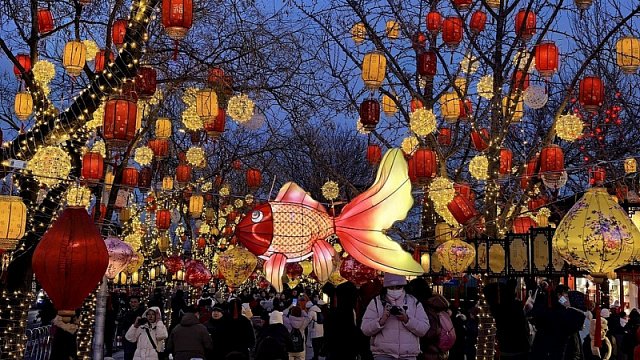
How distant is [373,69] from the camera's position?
36.8 ft

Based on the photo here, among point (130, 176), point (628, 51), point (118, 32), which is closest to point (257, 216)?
point (118, 32)

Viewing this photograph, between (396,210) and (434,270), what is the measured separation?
808 cm

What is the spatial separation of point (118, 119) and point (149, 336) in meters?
4.83

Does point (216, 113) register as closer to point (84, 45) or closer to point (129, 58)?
point (84, 45)

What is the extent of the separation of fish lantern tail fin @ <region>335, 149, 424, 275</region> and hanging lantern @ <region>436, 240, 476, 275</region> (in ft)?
18.1

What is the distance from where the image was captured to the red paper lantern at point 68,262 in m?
6.26

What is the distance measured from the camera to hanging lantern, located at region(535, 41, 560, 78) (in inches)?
439

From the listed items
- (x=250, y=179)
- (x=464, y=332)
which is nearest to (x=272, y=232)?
(x=464, y=332)

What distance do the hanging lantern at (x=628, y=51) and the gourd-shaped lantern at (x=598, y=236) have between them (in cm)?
336

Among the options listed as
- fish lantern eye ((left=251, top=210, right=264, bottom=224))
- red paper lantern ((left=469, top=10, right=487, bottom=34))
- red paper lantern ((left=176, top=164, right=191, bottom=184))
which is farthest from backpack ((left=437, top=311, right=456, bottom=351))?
red paper lantern ((left=176, top=164, right=191, bottom=184))

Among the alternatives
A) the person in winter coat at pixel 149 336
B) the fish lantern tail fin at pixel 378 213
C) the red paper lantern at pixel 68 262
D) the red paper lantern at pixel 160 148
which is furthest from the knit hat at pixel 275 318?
the red paper lantern at pixel 160 148

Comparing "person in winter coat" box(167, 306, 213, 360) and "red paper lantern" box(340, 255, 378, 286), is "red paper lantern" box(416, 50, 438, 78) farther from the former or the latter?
"person in winter coat" box(167, 306, 213, 360)

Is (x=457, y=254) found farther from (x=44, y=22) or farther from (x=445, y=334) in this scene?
(x=44, y=22)

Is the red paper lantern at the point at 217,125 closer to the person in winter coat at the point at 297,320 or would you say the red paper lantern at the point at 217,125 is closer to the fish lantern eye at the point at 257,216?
the fish lantern eye at the point at 257,216
